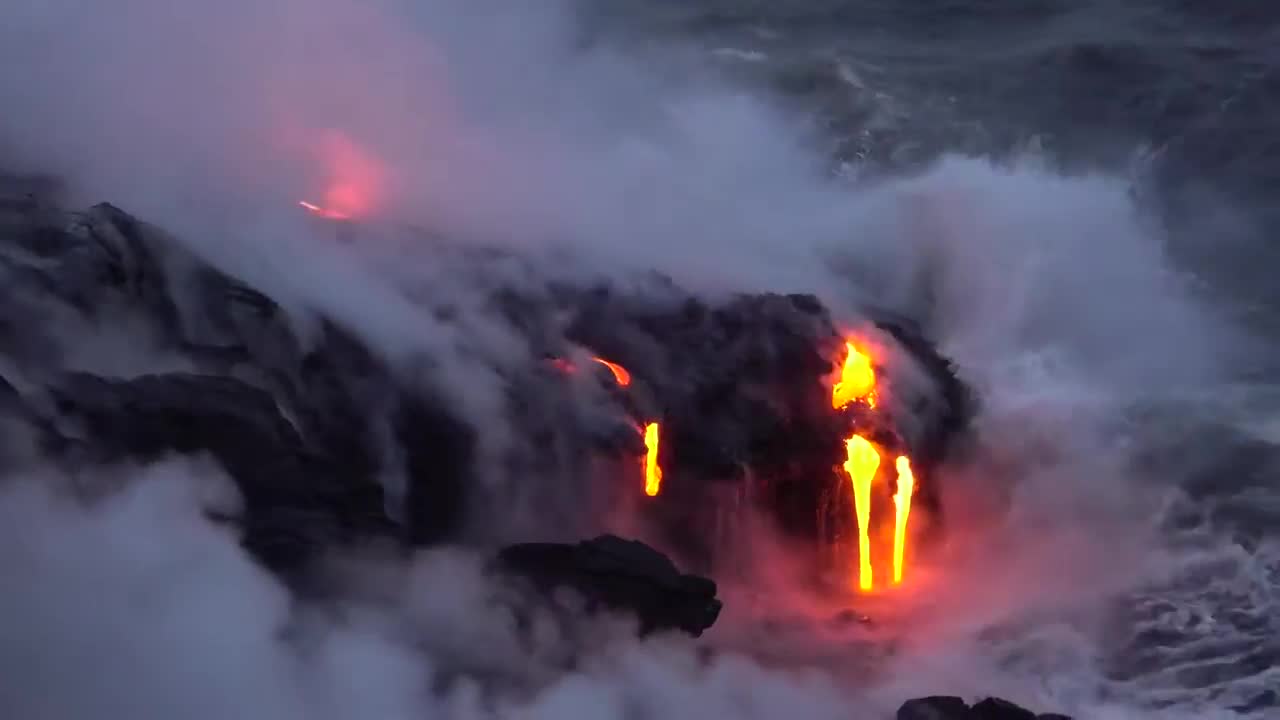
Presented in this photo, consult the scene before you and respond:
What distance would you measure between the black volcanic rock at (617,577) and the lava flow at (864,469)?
2149 mm

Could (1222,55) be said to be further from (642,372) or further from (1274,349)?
(642,372)

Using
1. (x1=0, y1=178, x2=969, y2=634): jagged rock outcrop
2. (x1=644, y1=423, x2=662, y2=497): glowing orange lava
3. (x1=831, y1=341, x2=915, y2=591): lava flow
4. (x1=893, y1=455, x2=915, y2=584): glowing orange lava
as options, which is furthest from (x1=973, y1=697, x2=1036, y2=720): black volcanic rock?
(x1=644, y1=423, x2=662, y2=497): glowing orange lava

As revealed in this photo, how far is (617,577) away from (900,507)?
9.99 feet

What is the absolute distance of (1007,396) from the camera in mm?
15695

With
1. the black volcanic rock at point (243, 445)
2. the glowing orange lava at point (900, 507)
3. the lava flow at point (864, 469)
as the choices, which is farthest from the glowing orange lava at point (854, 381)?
the black volcanic rock at point (243, 445)

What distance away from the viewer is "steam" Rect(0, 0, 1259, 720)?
29.9 feet

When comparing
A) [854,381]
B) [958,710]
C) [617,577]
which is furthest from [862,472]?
[958,710]

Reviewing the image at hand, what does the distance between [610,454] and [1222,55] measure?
1887 centimetres

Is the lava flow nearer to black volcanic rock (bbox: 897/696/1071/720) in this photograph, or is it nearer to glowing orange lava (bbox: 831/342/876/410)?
glowing orange lava (bbox: 831/342/876/410)

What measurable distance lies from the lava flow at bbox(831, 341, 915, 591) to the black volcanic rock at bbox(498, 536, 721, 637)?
2149mm

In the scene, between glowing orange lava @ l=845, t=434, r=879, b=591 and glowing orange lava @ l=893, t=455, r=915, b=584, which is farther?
glowing orange lava @ l=893, t=455, r=915, b=584

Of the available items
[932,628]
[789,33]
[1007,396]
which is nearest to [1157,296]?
[1007,396]

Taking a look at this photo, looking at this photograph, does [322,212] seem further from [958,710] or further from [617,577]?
[958,710]

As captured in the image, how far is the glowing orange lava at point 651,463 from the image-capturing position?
Result: 1180cm
